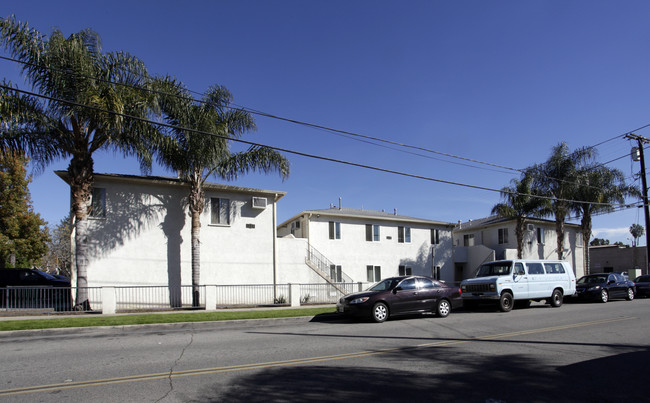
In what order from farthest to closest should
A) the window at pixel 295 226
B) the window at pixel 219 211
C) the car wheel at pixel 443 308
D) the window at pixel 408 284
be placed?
the window at pixel 295 226
the window at pixel 219 211
the car wheel at pixel 443 308
the window at pixel 408 284

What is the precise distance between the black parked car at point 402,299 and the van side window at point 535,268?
4.27m

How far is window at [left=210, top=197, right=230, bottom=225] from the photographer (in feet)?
73.2

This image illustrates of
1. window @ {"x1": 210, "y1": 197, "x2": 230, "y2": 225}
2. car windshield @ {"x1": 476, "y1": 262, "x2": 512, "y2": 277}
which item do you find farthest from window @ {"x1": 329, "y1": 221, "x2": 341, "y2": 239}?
car windshield @ {"x1": 476, "y1": 262, "x2": 512, "y2": 277}

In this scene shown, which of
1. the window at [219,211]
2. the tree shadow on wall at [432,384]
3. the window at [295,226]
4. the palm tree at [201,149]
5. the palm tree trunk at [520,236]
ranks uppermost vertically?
the palm tree at [201,149]

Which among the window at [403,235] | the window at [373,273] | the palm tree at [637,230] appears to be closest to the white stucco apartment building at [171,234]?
the window at [373,273]

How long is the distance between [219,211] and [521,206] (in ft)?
72.0

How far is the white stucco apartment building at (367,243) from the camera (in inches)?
1118

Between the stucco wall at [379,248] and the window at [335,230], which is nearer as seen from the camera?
the stucco wall at [379,248]

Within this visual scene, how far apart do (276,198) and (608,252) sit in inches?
1765

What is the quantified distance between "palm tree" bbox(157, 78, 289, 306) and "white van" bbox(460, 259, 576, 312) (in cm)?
984

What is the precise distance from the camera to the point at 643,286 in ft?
79.8

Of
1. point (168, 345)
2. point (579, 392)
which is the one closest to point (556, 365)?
point (579, 392)

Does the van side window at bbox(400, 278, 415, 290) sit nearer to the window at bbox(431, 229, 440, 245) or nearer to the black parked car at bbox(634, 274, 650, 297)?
the black parked car at bbox(634, 274, 650, 297)

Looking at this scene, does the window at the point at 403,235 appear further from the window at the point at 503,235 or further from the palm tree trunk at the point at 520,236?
the window at the point at 503,235
